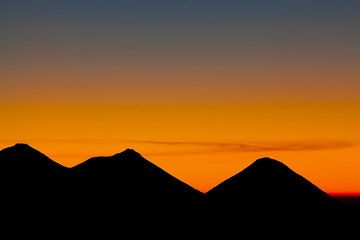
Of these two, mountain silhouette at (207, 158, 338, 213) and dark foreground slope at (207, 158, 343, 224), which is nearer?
dark foreground slope at (207, 158, 343, 224)

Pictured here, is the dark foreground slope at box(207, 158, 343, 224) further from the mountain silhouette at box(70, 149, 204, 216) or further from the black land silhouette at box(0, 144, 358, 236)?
the mountain silhouette at box(70, 149, 204, 216)

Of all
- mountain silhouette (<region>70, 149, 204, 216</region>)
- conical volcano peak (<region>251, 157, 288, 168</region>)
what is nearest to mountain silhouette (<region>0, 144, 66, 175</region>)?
mountain silhouette (<region>70, 149, 204, 216</region>)

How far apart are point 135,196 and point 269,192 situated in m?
3.98

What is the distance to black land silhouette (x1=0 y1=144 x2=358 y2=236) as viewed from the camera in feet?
65.1

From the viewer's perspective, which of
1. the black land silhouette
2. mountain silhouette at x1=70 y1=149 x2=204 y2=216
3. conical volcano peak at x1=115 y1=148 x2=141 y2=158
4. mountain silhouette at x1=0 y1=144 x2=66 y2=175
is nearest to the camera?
the black land silhouette

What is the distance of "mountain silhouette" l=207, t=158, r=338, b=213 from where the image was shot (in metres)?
20.8

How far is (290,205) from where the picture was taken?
68.0 feet

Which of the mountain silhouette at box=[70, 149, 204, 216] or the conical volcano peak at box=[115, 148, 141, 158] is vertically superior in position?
the conical volcano peak at box=[115, 148, 141, 158]

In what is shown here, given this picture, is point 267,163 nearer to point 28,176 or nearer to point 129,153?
point 129,153

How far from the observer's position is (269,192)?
69.6ft

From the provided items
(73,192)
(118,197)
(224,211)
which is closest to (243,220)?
(224,211)

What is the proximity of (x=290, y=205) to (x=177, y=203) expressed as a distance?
3.26m

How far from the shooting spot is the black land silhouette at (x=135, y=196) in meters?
19.8

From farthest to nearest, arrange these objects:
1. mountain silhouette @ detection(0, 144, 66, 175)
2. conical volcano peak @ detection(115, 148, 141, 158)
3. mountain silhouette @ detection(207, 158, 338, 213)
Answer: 1. conical volcano peak @ detection(115, 148, 141, 158)
2. mountain silhouette @ detection(207, 158, 338, 213)
3. mountain silhouette @ detection(0, 144, 66, 175)
